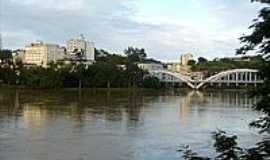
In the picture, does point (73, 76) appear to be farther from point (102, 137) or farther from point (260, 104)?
point (260, 104)

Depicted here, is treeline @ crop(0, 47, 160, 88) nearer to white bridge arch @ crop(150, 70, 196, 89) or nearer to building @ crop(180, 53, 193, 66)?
white bridge arch @ crop(150, 70, 196, 89)

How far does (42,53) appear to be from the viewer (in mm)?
77812

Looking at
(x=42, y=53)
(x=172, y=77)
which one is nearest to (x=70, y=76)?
(x=172, y=77)

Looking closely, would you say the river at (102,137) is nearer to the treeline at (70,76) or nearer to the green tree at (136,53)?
the treeline at (70,76)

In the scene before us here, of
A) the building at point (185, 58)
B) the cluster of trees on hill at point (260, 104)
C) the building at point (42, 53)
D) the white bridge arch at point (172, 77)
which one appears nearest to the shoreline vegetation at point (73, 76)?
the white bridge arch at point (172, 77)

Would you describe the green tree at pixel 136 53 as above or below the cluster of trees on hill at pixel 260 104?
above

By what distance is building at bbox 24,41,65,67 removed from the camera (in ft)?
255

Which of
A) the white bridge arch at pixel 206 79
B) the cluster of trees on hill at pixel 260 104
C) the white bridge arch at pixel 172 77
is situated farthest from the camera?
the white bridge arch at pixel 172 77

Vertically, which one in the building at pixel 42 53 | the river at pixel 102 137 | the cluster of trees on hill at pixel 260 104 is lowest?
the river at pixel 102 137

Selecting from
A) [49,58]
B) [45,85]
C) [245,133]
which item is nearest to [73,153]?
[245,133]

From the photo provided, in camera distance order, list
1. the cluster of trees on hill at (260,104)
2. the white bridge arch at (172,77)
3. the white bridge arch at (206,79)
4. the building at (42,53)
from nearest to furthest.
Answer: the cluster of trees on hill at (260,104) < the white bridge arch at (206,79) < the white bridge arch at (172,77) < the building at (42,53)

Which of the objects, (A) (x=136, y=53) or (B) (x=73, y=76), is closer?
(B) (x=73, y=76)

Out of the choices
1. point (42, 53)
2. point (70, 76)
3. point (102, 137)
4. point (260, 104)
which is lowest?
point (102, 137)

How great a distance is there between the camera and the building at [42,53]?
255 feet
